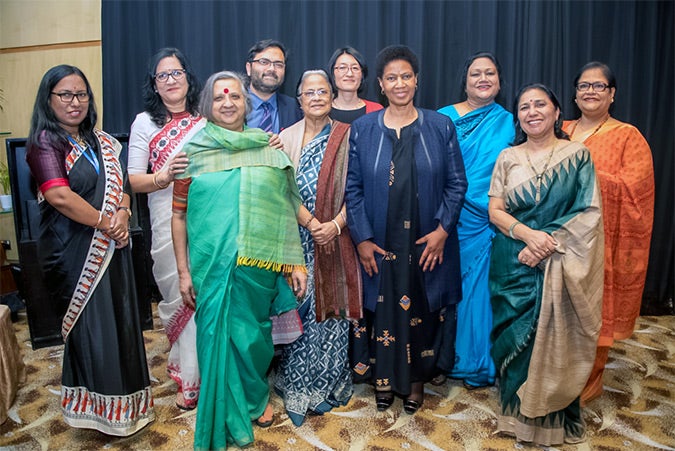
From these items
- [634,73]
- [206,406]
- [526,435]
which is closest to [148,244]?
[206,406]

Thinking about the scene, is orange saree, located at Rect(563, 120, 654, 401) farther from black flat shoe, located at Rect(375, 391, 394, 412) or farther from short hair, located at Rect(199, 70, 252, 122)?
short hair, located at Rect(199, 70, 252, 122)

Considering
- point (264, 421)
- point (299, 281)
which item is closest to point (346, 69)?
point (299, 281)

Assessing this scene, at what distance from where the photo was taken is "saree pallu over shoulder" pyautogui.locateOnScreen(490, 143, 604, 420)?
1.94 metres

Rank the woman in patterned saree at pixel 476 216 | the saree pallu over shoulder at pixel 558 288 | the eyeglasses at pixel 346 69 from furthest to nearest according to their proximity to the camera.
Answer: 1. the eyeglasses at pixel 346 69
2. the woman in patterned saree at pixel 476 216
3. the saree pallu over shoulder at pixel 558 288

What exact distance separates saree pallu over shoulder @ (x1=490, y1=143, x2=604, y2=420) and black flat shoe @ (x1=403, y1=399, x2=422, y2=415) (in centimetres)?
47

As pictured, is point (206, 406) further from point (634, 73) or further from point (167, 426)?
point (634, 73)

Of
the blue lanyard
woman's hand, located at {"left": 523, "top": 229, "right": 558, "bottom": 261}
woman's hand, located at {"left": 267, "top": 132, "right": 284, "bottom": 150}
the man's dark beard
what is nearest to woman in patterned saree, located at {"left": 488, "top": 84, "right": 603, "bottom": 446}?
woman's hand, located at {"left": 523, "top": 229, "right": 558, "bottom": 261}

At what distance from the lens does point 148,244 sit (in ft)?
12.7

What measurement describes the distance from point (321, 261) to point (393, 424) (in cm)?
78

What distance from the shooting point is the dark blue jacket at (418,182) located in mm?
2252

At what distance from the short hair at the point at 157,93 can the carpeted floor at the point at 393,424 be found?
1.37 metres

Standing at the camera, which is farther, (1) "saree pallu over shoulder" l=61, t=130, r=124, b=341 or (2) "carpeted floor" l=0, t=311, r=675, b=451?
(2) "carpeted floor" l=0, t=311, r=675, b=451

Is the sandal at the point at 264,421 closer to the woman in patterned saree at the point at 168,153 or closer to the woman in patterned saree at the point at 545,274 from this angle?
the woman in patterned saree at the point at 168,153

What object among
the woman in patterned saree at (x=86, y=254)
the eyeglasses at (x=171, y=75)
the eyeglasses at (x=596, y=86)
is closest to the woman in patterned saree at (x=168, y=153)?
the eyeglasses at (x=171, y=75)
